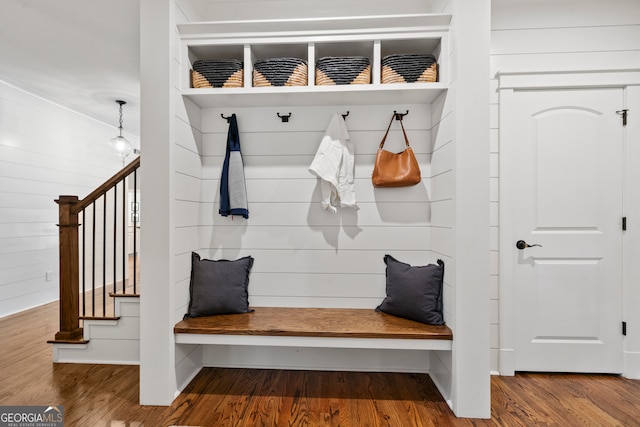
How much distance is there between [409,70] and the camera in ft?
7.64

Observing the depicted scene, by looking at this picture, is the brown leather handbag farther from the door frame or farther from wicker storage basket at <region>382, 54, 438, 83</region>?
the door frame

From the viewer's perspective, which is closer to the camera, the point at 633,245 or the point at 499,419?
the point at 499,419

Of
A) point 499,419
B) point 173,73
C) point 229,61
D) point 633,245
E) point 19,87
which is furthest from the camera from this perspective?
point 19,87

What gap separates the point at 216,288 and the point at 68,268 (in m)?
1.36

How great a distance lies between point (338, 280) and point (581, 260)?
5.97 ft

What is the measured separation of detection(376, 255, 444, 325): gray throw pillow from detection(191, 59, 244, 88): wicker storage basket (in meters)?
1.74

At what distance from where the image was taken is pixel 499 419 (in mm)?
2033

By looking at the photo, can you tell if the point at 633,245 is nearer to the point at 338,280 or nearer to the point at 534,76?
the point at 534,76

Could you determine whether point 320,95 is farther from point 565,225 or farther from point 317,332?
point 565,225

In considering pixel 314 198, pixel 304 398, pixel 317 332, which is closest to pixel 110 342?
pixel 304 398

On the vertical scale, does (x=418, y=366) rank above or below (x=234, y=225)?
below

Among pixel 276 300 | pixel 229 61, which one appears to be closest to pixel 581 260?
pixel 276 300

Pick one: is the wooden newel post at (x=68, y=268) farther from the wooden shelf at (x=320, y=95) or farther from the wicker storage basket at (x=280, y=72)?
the wicker storage basket at (x=280, y=72)

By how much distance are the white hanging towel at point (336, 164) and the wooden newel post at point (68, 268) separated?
2.04 metres
